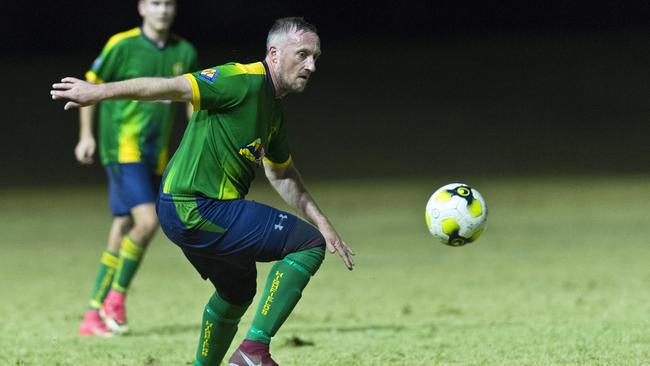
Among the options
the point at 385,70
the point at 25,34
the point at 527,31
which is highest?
the point at 527,31

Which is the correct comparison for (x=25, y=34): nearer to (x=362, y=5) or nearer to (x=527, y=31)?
(x=362, y=5)

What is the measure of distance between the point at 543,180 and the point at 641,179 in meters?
1.62

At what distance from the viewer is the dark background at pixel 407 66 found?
77.7 feet

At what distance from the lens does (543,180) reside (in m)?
19.0

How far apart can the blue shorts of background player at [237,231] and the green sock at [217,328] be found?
1.37 ft

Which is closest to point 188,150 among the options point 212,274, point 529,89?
point 212,274

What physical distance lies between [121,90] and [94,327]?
3.38m

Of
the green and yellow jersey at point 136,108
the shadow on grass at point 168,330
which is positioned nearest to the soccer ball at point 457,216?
the shadow on grass at point 168,330

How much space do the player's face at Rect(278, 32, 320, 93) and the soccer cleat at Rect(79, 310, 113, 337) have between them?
124 inches

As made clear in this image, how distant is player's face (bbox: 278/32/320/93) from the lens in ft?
17.6

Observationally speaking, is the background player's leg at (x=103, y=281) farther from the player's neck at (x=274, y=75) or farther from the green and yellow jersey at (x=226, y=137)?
the player's neck at (x=274, y=75)

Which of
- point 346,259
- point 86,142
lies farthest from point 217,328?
point 86,142

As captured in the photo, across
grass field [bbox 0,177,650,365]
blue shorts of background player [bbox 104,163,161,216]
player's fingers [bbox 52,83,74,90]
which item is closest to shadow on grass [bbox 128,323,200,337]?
grass field [bbox 0,177,650,365]

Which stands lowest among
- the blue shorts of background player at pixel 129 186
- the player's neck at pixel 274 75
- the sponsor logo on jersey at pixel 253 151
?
the blue shorts of background player at pixel 129 186
